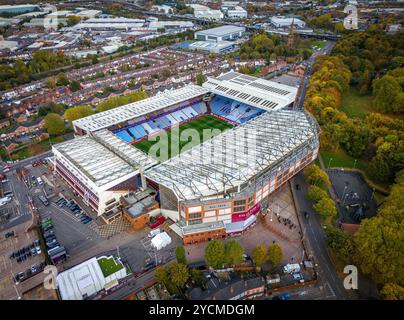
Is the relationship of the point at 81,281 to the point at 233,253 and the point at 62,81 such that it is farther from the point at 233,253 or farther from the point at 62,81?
the point at 62,81

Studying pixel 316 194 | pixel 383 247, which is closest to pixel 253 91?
pixel 316 194

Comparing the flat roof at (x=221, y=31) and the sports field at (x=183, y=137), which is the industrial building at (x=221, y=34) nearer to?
the flat roof at (x=221, y=31)

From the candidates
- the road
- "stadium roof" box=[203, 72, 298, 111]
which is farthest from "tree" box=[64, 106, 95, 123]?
the road

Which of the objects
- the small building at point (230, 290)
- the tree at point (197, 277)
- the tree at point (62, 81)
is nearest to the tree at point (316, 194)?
the small building at point (230, 290)

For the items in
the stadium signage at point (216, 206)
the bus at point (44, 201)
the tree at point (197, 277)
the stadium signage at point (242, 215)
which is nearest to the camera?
the tree at point (197, 277)

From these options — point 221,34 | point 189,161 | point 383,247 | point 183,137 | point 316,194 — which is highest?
point 221,34

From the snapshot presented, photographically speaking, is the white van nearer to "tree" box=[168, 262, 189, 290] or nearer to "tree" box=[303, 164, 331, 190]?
"tree" box=[168, 262, 189, 290]
